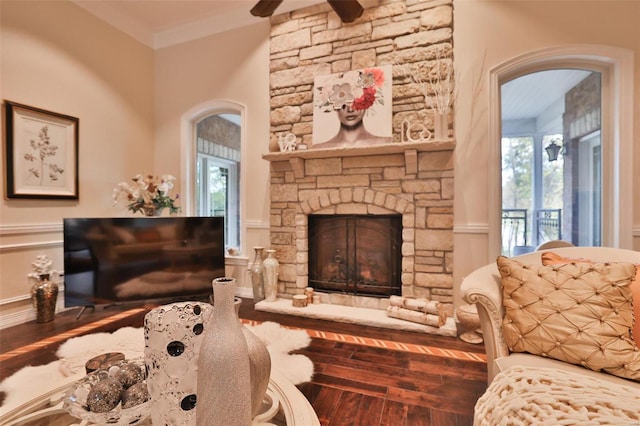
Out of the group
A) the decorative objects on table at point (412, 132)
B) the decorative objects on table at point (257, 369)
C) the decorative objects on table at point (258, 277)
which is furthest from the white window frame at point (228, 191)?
the decorative objects on table at point (257, 369)

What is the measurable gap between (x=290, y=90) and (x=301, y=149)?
0.75m

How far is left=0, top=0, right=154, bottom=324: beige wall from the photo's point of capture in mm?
2906

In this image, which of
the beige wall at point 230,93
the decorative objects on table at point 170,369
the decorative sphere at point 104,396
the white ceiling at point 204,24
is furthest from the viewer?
the beige wall at point 230,93

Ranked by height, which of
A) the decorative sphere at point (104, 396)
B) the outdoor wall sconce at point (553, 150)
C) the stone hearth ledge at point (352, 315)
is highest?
the outdoor wall sconce at point (553, 150)

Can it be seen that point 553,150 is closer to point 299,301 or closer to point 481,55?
point 481,55

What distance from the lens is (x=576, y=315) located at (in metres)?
1.32

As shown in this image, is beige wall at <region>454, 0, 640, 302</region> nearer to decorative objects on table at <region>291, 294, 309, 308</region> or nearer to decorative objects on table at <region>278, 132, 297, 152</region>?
decorative objects on table at <region>291, 294, 309, 308</region>

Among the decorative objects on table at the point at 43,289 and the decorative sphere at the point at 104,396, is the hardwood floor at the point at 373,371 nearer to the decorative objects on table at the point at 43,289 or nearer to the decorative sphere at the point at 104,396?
the decorative objects on table at the point at 43,289

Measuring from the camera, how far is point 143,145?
4230 millimetres

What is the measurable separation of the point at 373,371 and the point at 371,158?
2.02 metres

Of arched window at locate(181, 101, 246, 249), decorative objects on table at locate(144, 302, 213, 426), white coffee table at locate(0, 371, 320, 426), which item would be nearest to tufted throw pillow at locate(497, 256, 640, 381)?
white coffee table at locate(0, 371, 320, 426)

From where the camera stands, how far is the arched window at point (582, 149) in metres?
2.62

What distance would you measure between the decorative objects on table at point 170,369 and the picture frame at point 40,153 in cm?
312

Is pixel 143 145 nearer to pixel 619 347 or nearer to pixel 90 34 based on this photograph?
pixel 90 34
